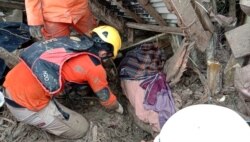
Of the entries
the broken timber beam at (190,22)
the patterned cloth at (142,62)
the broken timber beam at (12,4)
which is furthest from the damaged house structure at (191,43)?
the broken timber beam at (12,4)

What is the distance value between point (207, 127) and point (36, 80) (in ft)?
7.46

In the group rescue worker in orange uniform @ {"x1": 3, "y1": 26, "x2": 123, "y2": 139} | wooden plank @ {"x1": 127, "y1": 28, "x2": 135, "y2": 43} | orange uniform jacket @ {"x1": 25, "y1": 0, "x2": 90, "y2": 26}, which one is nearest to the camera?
rescue worker in orange uniform @ {"x1": 3, "y1": 26, "x2": 123, "y2": 139}

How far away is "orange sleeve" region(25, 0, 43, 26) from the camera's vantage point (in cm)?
471

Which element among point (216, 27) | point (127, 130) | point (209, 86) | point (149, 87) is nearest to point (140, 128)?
point (127, 130)

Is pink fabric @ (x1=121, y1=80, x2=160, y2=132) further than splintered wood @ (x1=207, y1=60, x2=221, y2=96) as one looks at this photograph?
Yes

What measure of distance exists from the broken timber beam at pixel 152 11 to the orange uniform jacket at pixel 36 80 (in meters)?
0.83

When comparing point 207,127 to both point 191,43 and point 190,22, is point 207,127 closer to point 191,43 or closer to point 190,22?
point 190,22

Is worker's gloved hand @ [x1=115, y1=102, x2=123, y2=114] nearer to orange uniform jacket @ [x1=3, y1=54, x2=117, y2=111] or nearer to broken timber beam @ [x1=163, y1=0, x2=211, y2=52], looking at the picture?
orange uniform jacket @ [x1=3, y1=54, x2=117, y2=111]

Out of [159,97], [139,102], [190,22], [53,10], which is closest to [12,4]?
[53,10]

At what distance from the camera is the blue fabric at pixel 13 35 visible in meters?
5.50

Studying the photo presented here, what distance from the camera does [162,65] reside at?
4906mm

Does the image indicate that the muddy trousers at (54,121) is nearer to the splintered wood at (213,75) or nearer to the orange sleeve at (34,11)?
the orange sleeve at (34,11)

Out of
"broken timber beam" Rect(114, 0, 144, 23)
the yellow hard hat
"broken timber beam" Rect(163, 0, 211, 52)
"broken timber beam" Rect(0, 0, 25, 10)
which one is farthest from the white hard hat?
"broken timber beam" Rect(0, 0, 25, 10)

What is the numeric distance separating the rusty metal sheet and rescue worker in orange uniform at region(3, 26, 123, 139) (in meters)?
1.24
